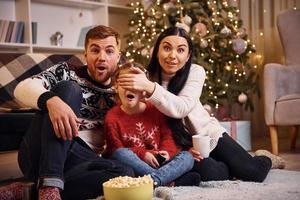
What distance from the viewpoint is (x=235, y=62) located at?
3.09 meters

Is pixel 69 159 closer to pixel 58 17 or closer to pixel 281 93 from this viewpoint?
pixel 281 93

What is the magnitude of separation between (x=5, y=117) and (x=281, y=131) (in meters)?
2.81

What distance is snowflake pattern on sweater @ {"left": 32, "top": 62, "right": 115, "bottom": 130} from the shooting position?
1.40 metres

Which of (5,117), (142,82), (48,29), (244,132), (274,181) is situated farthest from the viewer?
(48,29)

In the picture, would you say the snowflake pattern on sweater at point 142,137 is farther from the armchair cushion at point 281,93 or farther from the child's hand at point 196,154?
the armchair cushion at point 281,93

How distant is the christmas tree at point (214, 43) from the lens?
116 inches

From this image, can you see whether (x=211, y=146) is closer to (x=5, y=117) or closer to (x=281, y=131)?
(x=5, y=117)

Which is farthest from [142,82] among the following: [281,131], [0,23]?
[281,131]

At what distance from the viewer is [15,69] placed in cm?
214

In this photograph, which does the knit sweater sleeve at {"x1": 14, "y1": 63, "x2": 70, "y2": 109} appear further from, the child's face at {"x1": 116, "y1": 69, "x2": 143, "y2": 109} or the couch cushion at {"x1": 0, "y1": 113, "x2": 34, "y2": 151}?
the couch cushion at {"x1": 0, "y1": 113, "x2": 34, "y2": 151}

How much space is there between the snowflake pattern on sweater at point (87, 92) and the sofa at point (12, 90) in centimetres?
31

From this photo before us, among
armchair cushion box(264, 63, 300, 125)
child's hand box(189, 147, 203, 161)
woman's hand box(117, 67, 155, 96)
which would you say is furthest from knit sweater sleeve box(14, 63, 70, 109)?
armchair cushion box(264, 63, 300, 125)

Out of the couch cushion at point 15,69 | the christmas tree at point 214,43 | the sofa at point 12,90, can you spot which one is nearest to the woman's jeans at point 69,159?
the sofa at point 12,90

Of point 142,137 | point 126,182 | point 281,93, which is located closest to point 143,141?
point 142,137
